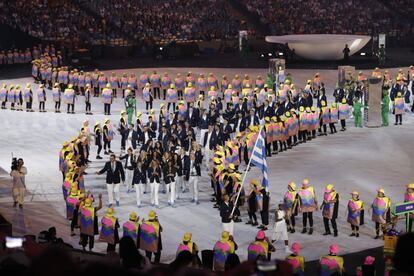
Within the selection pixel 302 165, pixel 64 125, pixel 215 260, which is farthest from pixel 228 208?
pixel 64 125

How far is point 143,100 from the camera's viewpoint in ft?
148

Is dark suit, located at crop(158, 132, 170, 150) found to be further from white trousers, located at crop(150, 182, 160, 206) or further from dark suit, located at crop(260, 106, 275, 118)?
dark suit, located at crop(260, 106, 275, 118)

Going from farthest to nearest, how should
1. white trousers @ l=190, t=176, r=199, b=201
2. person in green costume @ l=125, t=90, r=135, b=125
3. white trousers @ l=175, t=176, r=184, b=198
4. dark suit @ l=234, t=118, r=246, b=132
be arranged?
person in green costume @ l=125, t=90, r=135, b=125 < dark suit @ l=234, t=118, r=246, b=132 < white trousers @ l=175, t=176, r=184, b=198 < white trousers @ l=190, t=176, r=199, b=201

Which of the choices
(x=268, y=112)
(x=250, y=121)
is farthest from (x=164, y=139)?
(x=268, y=112)

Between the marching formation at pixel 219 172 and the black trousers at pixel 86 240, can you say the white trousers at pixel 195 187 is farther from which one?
the black trousers at pixel 86 240

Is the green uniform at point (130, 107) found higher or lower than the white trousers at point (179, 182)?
higher

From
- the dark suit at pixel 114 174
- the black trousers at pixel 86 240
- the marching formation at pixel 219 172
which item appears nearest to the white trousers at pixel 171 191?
the marching formation at pixel 219 172

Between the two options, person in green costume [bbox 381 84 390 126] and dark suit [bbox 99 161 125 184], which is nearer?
dark suit [bbox 99 161 125 184]

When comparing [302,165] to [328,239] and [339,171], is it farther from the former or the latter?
[328,239]

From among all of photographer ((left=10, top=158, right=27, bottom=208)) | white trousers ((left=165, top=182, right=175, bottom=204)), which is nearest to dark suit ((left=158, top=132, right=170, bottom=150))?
white trousers ((left=165, top=182, right=175, bottom=204))

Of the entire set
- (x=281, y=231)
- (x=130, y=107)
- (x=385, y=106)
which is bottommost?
(x=281, y=231)

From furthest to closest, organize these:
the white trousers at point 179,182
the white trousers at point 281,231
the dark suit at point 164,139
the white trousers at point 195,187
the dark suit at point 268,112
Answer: the dark suit at point 268,112, the dark suit at point 164,139, the white trousers at point 179,182, the white trousers at point 195,187, the white trousers at point 281,231

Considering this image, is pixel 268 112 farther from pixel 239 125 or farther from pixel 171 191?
pixel 171 191

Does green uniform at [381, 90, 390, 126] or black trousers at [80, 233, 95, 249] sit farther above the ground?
green uniform at [381, 90, 390, 126]
